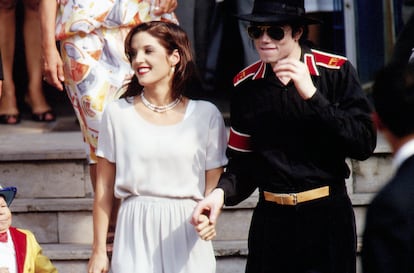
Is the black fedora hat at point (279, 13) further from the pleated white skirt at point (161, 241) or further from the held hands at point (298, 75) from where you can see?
the pleated white skirt at point (161, 241)

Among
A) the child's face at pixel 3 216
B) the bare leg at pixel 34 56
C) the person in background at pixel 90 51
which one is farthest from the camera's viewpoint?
the bare leg at pixel 34 56

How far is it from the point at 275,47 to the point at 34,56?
3.86 metres

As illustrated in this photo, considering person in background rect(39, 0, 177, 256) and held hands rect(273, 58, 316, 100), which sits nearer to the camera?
held hands rect(273, 58, 316, 100)

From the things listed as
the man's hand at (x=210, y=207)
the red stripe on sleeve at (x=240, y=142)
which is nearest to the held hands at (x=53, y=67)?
the red stripe on sleeve at (x=240, y=142)

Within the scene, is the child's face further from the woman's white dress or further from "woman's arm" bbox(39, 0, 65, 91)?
the woman's white dress

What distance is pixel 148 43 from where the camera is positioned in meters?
5.29

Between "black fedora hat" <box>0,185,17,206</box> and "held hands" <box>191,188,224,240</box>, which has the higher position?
"held hands" <box>191,188,224,240</box>

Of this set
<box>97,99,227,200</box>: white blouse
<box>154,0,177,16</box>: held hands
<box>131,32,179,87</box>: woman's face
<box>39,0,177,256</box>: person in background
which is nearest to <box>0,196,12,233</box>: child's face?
<box>39,0,177,256</box>: person in background

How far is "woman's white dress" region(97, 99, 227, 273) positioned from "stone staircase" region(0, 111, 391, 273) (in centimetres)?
137

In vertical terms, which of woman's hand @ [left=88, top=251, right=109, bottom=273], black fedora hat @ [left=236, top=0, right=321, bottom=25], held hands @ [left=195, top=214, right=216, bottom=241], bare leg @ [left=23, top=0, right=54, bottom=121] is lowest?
bare leg @ [left=23, top=0, right=54, bottom=121]

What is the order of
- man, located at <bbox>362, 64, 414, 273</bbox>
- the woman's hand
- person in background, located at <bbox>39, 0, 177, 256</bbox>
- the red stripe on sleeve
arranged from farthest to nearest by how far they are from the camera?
person in background, located at <bbox>39, 0, 177, 256</bbox>
the woman's hand
the red stripe on sleeve
man, located at <bbox>362, 64, 414, 273</bbox>

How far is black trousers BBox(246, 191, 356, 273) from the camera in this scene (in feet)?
16.4

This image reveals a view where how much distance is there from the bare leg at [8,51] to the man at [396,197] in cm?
511

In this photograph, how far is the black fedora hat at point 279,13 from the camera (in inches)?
197
